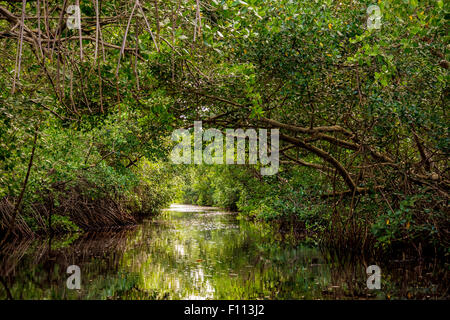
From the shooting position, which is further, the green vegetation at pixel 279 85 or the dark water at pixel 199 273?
the dark water at pixel 199 273

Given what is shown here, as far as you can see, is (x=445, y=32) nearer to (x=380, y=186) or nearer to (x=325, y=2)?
(x=325, y=2)

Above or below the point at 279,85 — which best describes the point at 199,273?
below

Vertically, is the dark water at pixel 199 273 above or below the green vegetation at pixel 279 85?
below

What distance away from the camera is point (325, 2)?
192 inches

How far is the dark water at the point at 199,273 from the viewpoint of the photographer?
4.46 metres

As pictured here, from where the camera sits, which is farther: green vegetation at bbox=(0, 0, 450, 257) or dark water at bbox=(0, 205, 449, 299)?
dark water at bbox=(0, 205, 449, 299)

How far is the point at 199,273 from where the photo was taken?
18.6 ft

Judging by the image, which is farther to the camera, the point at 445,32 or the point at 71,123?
the point at 71,123

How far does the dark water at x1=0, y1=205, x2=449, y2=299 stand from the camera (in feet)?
14.6

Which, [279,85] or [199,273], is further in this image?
[279,85]

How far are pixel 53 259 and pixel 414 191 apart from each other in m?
5.85

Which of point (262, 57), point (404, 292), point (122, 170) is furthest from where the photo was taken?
point (122, 170)

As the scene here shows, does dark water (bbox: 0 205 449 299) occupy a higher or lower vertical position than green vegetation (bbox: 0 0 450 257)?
lower

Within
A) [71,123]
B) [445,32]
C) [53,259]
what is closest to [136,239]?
[53,259]
